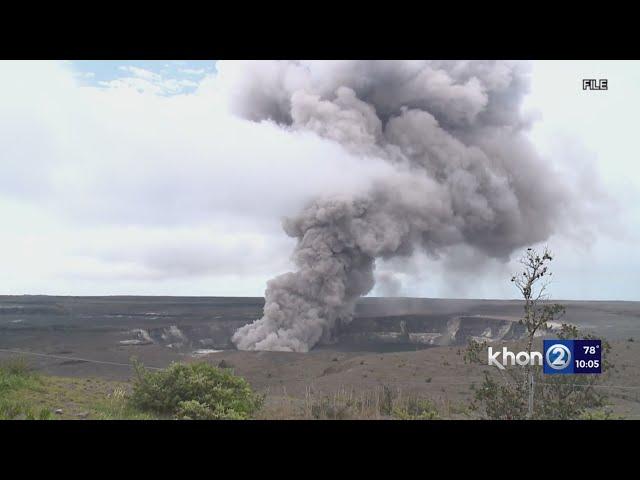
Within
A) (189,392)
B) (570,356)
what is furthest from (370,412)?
(570,356)

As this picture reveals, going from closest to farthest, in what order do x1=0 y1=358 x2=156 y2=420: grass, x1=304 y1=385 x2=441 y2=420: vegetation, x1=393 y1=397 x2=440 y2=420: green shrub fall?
1. x1=0 y1=358 x2=156 y2=420: grass
2. x1=393 y1=397 x2=440 y2=420: green shrub
3. x1=304 y1=385 x2=441 y2=420: vegetation

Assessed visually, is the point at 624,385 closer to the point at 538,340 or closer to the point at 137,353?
the point at 538,340

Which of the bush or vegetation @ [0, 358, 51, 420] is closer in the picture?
vegetation @ [0, 358, 51, 420]

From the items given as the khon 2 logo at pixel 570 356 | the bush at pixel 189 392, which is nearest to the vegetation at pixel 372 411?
the bush at pixel 189 392

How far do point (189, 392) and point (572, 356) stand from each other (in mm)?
6682

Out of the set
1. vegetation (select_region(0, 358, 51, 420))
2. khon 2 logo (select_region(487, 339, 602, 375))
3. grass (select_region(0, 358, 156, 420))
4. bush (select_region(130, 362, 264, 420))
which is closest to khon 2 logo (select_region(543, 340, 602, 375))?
khon 2 logo (select_region(487, 339, 602, 375))

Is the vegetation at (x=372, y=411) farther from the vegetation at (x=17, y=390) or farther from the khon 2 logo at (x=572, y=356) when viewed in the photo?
the vegetation at (x=17, y=390)

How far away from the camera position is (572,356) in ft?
31.3

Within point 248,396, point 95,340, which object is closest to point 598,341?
point 248,396

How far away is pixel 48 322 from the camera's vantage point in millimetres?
42594

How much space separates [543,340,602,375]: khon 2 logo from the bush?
17.1 feet

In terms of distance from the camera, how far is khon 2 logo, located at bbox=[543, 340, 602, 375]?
29.3 feet

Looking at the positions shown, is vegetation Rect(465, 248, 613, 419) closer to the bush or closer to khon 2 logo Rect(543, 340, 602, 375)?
khon 2 logo Rect(543, 340, 602, 375)
